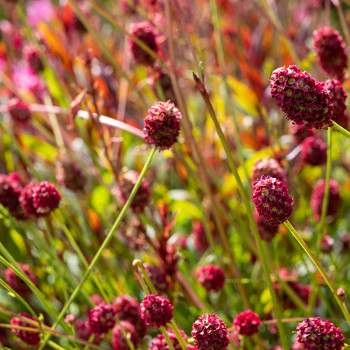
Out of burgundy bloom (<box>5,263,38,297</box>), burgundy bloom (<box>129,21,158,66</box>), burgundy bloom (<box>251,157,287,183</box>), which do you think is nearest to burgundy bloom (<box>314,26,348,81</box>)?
burgundy bloom (<box>251,157,287,183</box>)

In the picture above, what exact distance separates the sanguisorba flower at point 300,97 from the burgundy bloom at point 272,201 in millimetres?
51

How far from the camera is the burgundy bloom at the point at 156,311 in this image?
0.45 meters

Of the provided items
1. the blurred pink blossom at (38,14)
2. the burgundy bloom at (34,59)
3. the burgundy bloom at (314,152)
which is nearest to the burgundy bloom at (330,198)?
the burgundy bloom at (314,152)

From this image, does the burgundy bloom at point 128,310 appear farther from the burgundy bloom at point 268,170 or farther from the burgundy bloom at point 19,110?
the burgundy bloom at point 19,110

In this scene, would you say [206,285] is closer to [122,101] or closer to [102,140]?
[102,140]

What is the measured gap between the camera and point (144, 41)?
74 cm

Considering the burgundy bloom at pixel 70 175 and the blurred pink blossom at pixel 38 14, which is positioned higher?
the blurred pink blossom at pixel 38 14

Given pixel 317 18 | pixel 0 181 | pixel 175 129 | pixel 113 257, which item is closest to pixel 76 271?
pixel 113 257

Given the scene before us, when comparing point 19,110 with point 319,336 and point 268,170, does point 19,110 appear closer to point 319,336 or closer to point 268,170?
point 268,170

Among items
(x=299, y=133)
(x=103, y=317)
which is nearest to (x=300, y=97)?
(x=103, y=317)

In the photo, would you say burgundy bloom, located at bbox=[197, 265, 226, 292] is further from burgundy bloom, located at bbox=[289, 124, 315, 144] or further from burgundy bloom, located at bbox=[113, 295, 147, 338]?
burgundy bloom, located at bbox=[289, 124, 315, 144]

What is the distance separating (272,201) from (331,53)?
0.29 metres

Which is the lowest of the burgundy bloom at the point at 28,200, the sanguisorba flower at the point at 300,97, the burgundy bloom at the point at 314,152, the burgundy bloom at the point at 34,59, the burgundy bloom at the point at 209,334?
the burgundy bloom at the point at 209,334

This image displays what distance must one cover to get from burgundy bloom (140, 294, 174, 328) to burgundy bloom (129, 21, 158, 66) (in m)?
0.40
